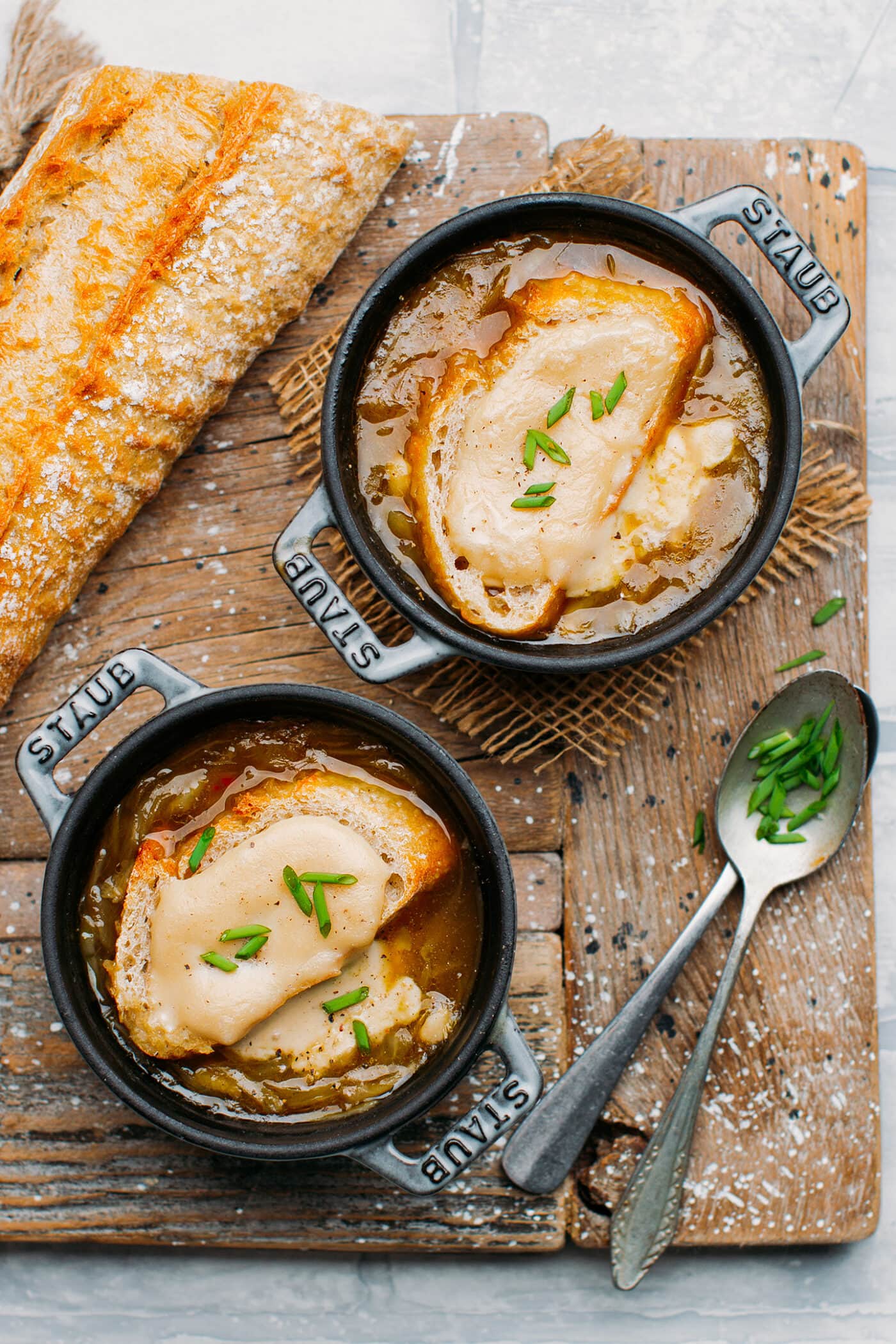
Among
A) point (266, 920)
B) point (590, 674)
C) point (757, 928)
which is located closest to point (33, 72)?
point (590, 674)

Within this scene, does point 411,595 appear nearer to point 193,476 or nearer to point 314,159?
point 193,476

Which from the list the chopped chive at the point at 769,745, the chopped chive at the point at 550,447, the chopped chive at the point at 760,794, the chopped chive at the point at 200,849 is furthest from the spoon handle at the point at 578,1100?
the chopped chive at the point at 550,447

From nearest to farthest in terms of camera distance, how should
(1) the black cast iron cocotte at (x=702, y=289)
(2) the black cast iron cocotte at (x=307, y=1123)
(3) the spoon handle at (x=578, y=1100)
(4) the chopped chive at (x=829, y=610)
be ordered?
1. (2) the black cast iron cocotte at (x=307, y=1123)
2. (1) the black cast iron cocotte at (x=702, y=289)
3. (3) the spoon handle at (x=578, y=1100)
4. (4) the chopped chive at (x=829, y=610)

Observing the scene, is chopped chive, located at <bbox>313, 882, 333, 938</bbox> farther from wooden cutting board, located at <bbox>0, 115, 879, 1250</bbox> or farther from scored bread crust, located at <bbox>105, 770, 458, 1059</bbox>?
wooden cutting board, located at <bbox>0, 115, 879, 1250</bbox>

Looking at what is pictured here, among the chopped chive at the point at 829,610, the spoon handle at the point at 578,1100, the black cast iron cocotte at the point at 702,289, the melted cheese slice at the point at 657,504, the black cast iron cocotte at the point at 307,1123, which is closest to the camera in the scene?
the black cast iron cocotte at the point at 307,1123

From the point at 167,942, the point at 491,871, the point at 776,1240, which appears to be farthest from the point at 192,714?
the point at 776,1240

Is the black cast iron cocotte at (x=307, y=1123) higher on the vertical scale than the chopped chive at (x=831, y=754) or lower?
lower

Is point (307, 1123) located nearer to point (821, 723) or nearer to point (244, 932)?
point (244, 932)

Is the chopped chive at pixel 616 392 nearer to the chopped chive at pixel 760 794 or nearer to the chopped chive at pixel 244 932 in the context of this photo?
the chopped chive at pixel 760 794
